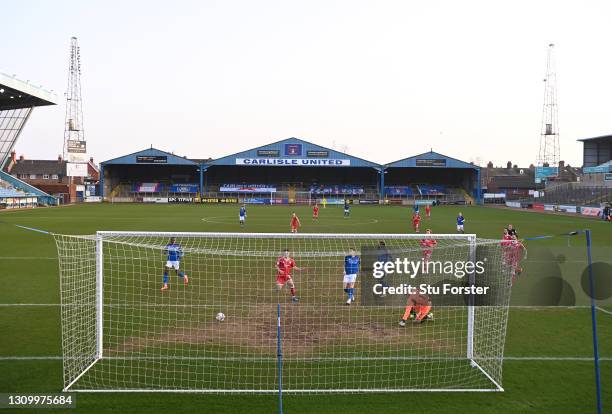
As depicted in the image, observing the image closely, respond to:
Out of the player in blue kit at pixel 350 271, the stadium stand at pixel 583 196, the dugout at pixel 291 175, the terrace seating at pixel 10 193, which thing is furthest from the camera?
the dugout at pixel 291 175

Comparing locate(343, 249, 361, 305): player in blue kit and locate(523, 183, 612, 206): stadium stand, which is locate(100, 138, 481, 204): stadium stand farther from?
locate(343, 249, 361, 305): player in blue kit

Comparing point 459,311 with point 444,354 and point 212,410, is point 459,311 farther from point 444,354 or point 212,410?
point 212,410

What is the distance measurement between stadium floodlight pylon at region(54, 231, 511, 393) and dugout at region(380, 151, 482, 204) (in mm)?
73632

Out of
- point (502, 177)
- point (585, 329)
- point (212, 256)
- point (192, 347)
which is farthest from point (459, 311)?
point (502, 177)

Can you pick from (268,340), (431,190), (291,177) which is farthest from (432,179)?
(268,340)

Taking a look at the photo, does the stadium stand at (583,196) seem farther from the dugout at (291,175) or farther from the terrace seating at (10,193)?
the terrace seating at (10,193)

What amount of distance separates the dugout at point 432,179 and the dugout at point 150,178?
36.3m

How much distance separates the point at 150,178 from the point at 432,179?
55240 millimetres

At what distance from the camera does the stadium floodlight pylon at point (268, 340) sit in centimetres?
828

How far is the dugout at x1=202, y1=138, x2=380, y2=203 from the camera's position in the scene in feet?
280

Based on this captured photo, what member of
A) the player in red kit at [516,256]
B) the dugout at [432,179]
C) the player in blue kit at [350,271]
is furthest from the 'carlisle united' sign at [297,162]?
the player in blue kit at [350,271]

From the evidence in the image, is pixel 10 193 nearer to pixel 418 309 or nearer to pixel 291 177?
pixel 291 177

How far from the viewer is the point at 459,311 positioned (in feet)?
41.3

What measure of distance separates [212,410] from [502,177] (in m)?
113
